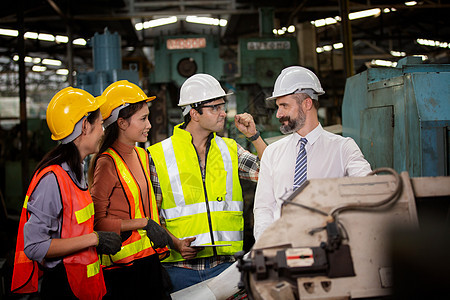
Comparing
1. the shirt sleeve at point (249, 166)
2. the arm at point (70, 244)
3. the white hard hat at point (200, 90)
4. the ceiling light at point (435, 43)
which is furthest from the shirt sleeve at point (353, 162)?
the ceiling light at point (435, 43)

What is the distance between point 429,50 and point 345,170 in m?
12.6

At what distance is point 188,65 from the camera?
6.85 m

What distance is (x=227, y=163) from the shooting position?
239 cm

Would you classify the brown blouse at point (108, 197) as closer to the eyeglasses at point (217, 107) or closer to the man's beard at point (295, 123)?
the eyeglasses at point (217, 107)

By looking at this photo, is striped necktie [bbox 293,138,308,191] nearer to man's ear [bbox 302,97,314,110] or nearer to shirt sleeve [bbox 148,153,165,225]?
man's ear [bbox 302,97,314,110]

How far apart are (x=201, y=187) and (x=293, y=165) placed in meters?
0.53

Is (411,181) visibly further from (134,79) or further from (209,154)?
(134,79)

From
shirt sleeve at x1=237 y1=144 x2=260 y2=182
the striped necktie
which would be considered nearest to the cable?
the striped necktie

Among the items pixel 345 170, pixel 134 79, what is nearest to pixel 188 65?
pixel 134 79

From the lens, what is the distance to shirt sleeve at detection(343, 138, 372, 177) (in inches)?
75.5

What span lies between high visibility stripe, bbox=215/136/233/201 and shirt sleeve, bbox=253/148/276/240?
282 mm

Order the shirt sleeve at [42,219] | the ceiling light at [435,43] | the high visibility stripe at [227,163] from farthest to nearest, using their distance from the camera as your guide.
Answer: the ceiling light at [435,43] → the high visibility stripe at [227,163] → the shirt sleeve at [42,219]

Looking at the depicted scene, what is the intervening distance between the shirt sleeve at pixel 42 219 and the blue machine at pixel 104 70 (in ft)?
11.0

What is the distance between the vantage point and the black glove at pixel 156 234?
207 centimetres
